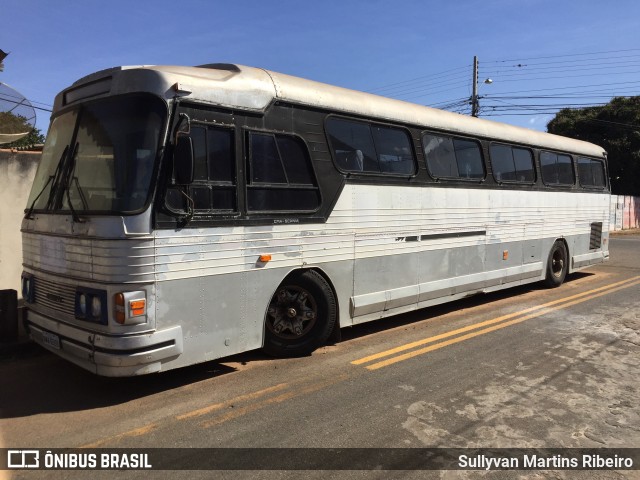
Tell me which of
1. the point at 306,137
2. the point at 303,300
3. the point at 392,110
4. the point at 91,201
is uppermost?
the point at 392,110

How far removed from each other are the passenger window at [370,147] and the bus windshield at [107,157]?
234cm

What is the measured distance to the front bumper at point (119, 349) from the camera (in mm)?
4219

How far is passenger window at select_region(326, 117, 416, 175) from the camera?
612 cm

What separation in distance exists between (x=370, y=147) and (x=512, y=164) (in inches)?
160

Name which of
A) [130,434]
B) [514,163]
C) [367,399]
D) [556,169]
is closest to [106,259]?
[130,434]

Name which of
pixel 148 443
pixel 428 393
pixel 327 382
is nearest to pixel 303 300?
pixel 327 382

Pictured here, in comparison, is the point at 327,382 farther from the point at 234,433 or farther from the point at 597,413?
the point at 597,413

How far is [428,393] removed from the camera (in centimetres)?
479

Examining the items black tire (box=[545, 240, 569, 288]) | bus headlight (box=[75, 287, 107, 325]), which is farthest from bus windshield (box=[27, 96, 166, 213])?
black tire (box=[545, 240, 569, 288])

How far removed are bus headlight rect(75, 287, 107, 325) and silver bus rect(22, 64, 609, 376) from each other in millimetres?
18

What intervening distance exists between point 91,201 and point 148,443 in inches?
86.7

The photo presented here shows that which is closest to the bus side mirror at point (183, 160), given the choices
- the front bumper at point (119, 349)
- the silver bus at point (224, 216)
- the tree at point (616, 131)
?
the silver bus at point (224, 216)

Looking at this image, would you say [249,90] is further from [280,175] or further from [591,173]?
[591,173]

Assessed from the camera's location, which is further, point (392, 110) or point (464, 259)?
point (464, 259)
